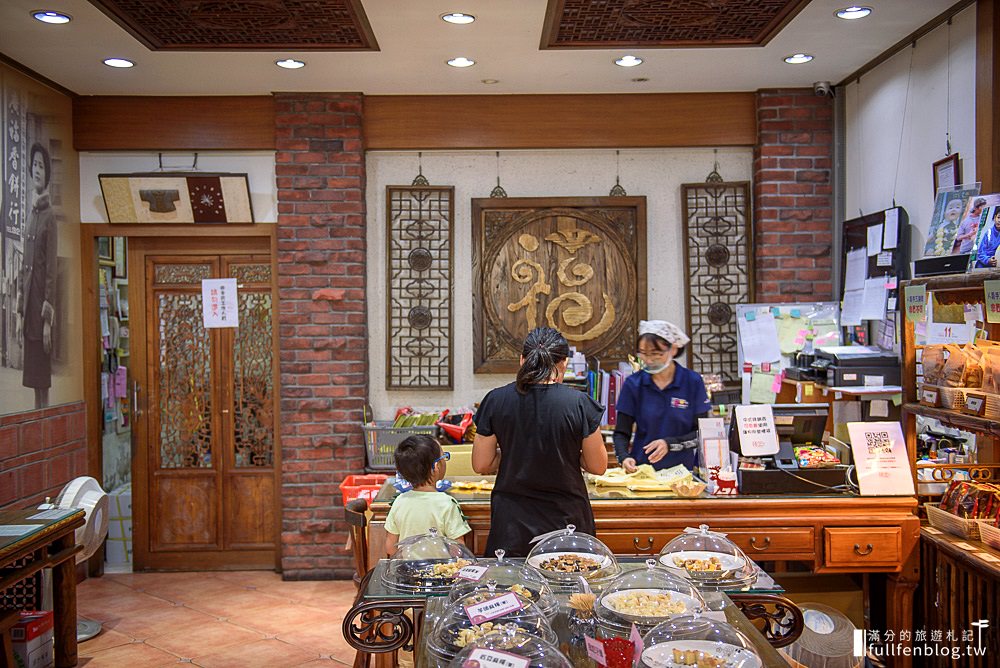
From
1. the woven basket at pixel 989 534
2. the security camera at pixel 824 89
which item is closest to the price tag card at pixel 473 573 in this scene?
the woven basket at pixel 989 534

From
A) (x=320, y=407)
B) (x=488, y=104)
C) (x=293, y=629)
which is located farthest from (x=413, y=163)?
(x=293, y=629)

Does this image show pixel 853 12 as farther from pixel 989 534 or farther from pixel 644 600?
pixel 644 600

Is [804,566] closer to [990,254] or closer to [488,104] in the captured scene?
[990,254]

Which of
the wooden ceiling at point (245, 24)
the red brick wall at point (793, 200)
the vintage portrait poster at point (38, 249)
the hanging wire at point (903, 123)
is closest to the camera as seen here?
the wooden ceiling at point (245, 24)

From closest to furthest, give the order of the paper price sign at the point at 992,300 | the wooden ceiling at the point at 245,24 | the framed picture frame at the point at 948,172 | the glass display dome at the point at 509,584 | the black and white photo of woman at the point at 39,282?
1. the glass display dome at the point at 509,584
2. the paper price sign at the point at 992,300
3. the wooden ceiling at the point at 245,24
4. the framed picture frame at the point at 948,172
5. the black and white photo of woman at the point at 39,282

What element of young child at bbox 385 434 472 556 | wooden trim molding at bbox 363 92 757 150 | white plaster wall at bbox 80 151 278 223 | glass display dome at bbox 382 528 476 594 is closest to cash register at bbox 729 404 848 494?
young child at bbox 385 434 472 556

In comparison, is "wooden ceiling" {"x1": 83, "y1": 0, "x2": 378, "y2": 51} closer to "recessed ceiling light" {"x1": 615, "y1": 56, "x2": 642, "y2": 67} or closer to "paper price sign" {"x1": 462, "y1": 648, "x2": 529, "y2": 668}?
"recessed ceiling light" {"x1": 615, "y1": 56, "x2": 642, "y2": 67}

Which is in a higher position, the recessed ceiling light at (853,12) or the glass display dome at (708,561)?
the recessed ceiling light at (853,12)

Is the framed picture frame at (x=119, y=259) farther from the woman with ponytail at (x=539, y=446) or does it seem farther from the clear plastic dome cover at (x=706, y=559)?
the clear plastic dome cover at (x=706, y=559)

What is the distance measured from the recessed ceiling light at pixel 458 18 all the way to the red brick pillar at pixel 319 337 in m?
1.53

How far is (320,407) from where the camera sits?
5582 mm

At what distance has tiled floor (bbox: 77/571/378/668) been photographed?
4.27 meters

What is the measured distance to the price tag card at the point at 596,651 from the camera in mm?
2081

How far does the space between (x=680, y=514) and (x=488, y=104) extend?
3.10 meters
